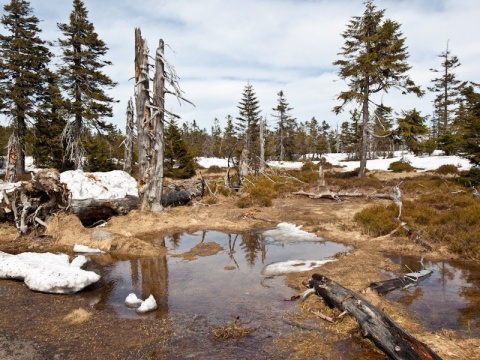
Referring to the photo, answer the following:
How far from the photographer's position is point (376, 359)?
12.9 feet

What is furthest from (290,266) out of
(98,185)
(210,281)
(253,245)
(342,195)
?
(342,195)

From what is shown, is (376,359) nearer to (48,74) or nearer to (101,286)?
(101,286)

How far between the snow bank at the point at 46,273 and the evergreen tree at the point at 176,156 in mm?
23362

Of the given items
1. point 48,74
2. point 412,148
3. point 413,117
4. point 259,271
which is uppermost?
point 48,74

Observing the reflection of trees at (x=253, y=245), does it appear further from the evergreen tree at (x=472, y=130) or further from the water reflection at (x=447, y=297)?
the evergreen tree at (x=472, y=130)

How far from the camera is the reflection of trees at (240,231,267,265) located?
8492 millimetres

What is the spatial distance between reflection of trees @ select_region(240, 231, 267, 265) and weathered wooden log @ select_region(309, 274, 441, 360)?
2991mm

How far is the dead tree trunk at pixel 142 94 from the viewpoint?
12.8 m

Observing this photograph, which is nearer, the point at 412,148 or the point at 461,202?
the point at 461,202

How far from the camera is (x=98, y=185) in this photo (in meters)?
12.1

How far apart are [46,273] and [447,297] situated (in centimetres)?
783

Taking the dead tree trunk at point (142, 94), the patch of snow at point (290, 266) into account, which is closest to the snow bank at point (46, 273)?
the patch of snow at point (290, 266)

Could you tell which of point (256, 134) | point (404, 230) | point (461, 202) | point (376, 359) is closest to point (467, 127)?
point (461, 202)

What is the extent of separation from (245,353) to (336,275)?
137 inches
